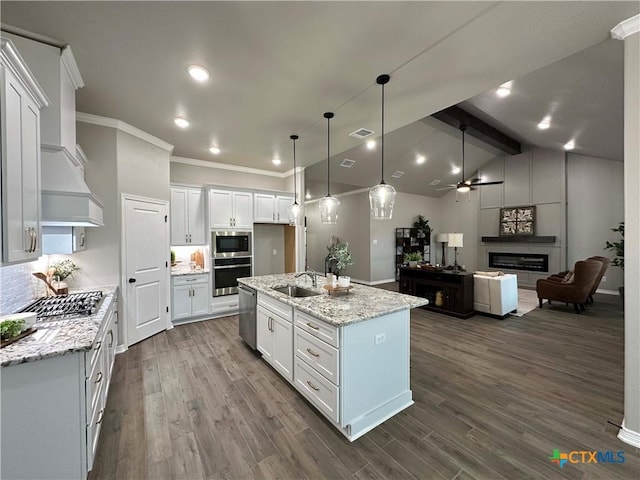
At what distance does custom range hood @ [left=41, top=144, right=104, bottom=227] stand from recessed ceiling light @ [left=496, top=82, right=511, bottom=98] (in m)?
5.35

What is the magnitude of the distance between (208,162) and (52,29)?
3363 mm

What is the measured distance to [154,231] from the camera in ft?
13.0

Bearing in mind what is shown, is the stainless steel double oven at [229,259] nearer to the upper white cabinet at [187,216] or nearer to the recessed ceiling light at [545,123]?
the upper white cabinet at [187,216]

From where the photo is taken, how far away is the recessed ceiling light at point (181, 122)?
11.1ft

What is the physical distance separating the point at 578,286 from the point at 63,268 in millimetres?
8232

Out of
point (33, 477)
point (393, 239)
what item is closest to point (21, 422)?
point (33, 477)

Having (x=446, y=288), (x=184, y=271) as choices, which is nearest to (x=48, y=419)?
(x=184, y=271)

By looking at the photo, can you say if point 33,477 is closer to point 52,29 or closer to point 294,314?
point 294,314

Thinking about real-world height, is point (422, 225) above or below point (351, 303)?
above

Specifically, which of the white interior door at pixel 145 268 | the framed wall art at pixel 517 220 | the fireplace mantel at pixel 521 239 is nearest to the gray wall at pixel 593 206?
the fireplace mantel at pixel 521 239

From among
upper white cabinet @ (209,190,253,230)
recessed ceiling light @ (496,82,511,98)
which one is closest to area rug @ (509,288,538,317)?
recessed ceiling light @ (496,82,511,98)

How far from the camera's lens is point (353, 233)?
8.88 m

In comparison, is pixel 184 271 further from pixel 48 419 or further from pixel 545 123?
pixel 545 123

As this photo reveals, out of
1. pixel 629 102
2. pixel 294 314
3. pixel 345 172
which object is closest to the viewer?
pixel 629 102
